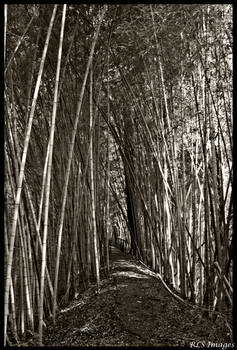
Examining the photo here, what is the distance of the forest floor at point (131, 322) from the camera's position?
240 centimetres

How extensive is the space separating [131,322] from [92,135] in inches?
66.4

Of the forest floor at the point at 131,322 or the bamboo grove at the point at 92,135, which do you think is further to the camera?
the bamboo grove at the point at 92,135

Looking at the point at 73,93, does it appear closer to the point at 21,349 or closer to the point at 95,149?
the point at 95,149

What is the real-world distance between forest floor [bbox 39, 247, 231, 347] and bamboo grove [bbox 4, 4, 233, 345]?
5.4 inches

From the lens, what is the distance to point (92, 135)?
3623 millimetres

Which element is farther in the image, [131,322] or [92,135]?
[92,135]

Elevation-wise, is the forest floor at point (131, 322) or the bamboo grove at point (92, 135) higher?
the bamboo grove at point (92, 135)

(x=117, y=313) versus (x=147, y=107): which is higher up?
(x=147, y=107)

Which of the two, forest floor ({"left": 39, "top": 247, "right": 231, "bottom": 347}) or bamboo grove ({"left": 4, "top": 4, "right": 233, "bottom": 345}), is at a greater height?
bamboo grove ({"left": 4, "top": 4, "right": 233, "bottom": 345})

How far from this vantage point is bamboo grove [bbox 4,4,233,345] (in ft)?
8.55

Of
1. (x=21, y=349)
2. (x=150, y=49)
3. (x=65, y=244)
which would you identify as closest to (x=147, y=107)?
(x=150, y=49)

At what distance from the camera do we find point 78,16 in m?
3.45

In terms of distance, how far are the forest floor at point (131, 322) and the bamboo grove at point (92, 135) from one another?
0.14 metres

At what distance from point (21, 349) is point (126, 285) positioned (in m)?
1.63
